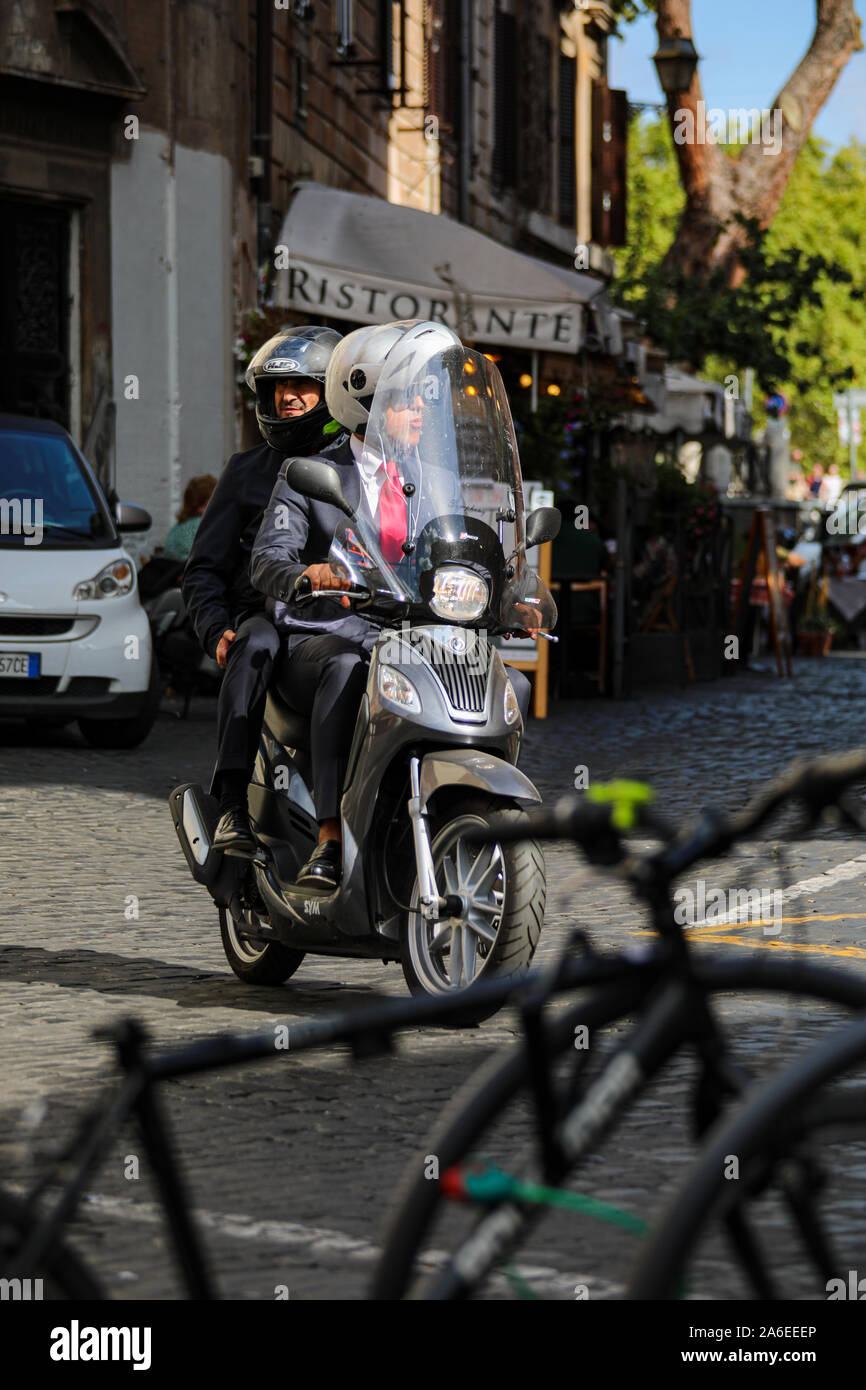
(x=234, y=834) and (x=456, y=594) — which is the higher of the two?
(x=456, y=594)

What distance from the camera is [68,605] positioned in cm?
1256

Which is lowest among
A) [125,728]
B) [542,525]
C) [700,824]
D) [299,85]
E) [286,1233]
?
[125,728]

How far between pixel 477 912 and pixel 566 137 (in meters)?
29.2

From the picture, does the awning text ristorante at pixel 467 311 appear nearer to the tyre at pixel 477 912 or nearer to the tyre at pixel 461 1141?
the tyre at pixel 477 912

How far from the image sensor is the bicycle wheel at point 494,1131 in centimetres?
202

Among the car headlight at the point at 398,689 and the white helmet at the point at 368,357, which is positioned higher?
the white helmet at the point at 368,357

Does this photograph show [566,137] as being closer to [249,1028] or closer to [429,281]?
[429,281]

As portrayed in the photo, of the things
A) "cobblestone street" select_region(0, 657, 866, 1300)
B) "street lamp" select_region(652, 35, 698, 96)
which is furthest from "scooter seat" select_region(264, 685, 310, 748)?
"street lamp" select_region(652, 35, 698, 96)

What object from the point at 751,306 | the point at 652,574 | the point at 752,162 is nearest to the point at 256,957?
the point at 652,574

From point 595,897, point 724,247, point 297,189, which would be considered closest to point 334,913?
point 595,897

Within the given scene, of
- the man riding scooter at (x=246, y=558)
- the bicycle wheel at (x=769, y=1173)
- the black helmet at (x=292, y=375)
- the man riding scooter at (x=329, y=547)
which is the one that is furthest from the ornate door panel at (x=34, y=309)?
the bicycle wheel at (x=769, y=1173)

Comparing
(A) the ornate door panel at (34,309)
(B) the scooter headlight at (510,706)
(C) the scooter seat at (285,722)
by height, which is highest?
(A) the ornate door panel at (34,309)
